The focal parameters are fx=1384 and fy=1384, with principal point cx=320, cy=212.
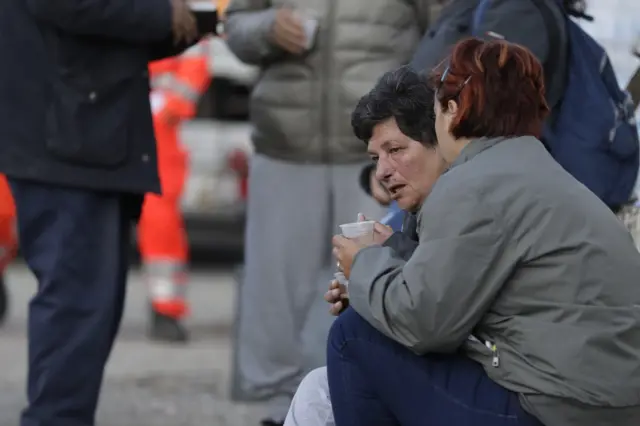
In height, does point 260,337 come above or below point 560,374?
below

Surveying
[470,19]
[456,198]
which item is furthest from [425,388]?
[470,19]

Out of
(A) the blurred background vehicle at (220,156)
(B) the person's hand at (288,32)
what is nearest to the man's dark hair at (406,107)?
(B) the person's hand at (288,32)

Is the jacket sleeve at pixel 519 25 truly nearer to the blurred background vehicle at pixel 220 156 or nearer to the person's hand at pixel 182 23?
the person's hand at pixel 182 23

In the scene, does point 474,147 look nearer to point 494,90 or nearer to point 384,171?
point 494,90

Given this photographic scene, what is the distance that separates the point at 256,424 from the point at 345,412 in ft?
7.08

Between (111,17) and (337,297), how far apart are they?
142cm

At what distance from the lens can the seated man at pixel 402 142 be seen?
333 centimetres

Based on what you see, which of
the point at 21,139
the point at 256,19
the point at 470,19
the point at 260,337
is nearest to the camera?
the point at 470,19

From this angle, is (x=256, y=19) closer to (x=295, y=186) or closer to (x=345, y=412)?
(x=295, y=186)

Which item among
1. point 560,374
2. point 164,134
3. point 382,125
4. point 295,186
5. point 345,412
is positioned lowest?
point 164,134

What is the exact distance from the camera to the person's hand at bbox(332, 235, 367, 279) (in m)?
3.11

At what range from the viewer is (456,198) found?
2832mm

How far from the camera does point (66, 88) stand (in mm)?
4348

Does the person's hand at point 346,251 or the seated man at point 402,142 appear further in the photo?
the seated man at point 402,142
